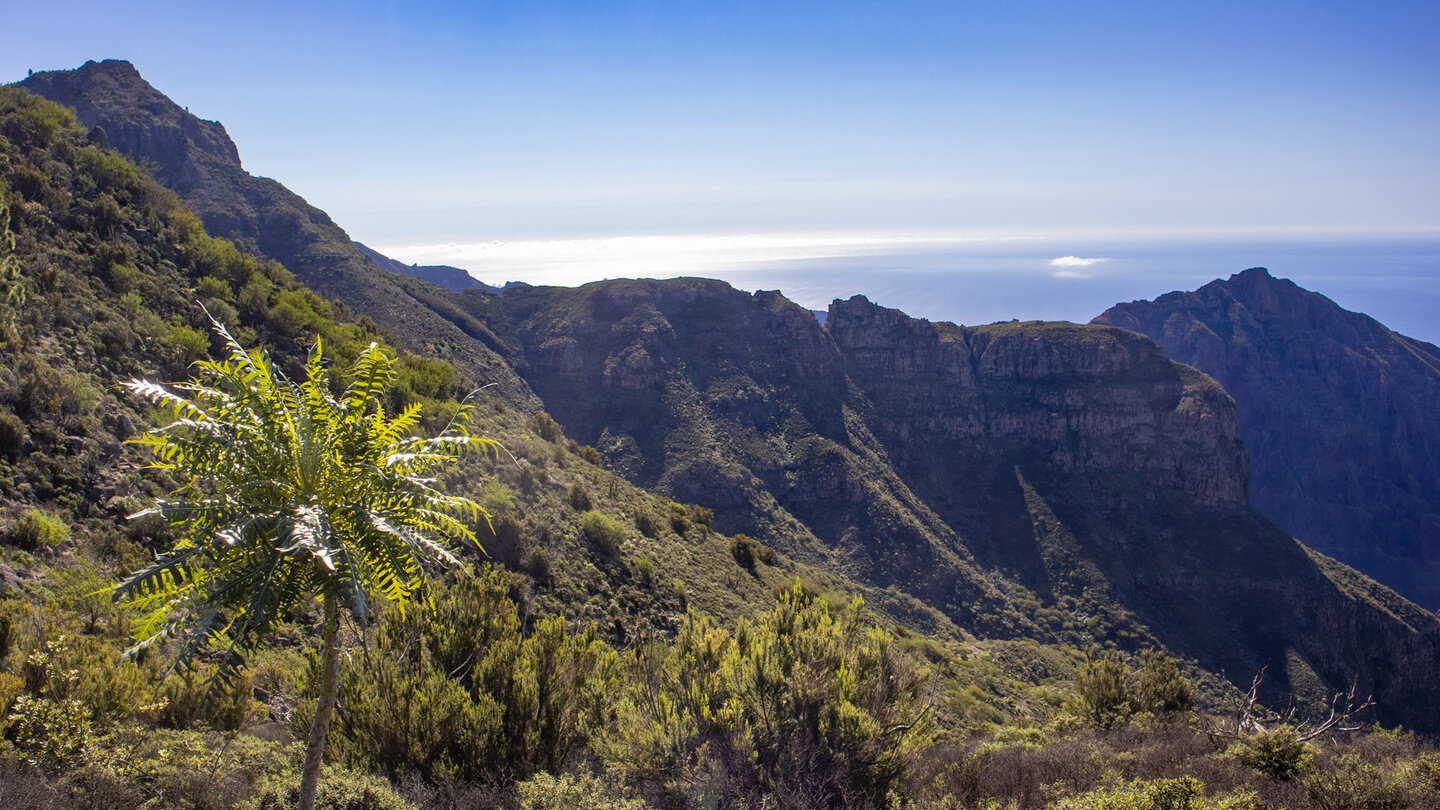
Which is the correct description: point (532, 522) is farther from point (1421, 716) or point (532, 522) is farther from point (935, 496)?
point (1421, 716)

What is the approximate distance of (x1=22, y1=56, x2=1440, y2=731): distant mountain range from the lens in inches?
1861

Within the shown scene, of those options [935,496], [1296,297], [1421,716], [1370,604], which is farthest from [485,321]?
[1296,297]

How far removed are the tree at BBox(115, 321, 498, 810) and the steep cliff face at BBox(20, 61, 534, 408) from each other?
156ft

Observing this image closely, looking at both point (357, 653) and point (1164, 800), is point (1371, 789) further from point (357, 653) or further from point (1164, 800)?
point (357, 653)

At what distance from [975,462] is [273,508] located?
219 feet

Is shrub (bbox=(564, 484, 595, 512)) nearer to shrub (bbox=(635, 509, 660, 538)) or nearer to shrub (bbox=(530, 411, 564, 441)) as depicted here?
shrub (bbox=(635, 509, 660, 538))

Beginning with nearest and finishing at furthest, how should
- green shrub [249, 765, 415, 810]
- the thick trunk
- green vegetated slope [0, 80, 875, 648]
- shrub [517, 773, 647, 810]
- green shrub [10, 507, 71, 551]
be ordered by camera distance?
the thick trunk < green shrub [249, 765, 415, 810] < shrub [517, 773, 647, 810] < green shrub [10, 507, 71, 551] < green vegetated slope [0, 80, 875, 648]

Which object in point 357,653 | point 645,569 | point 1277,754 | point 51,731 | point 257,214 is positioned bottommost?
point 645,569

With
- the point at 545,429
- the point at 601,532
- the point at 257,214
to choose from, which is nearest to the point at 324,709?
the point at 601,532

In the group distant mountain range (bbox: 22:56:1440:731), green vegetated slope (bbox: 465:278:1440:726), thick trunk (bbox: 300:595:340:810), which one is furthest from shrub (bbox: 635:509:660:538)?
thick trunk (bbox: 300:595:340:810)

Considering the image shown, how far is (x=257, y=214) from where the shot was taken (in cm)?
5831

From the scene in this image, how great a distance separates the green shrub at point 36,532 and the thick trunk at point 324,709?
1065 centimetres

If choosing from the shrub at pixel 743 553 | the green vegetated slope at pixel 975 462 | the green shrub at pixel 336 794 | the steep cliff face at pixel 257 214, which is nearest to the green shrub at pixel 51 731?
the green shrub at pixel 336 794

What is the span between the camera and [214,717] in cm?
864
